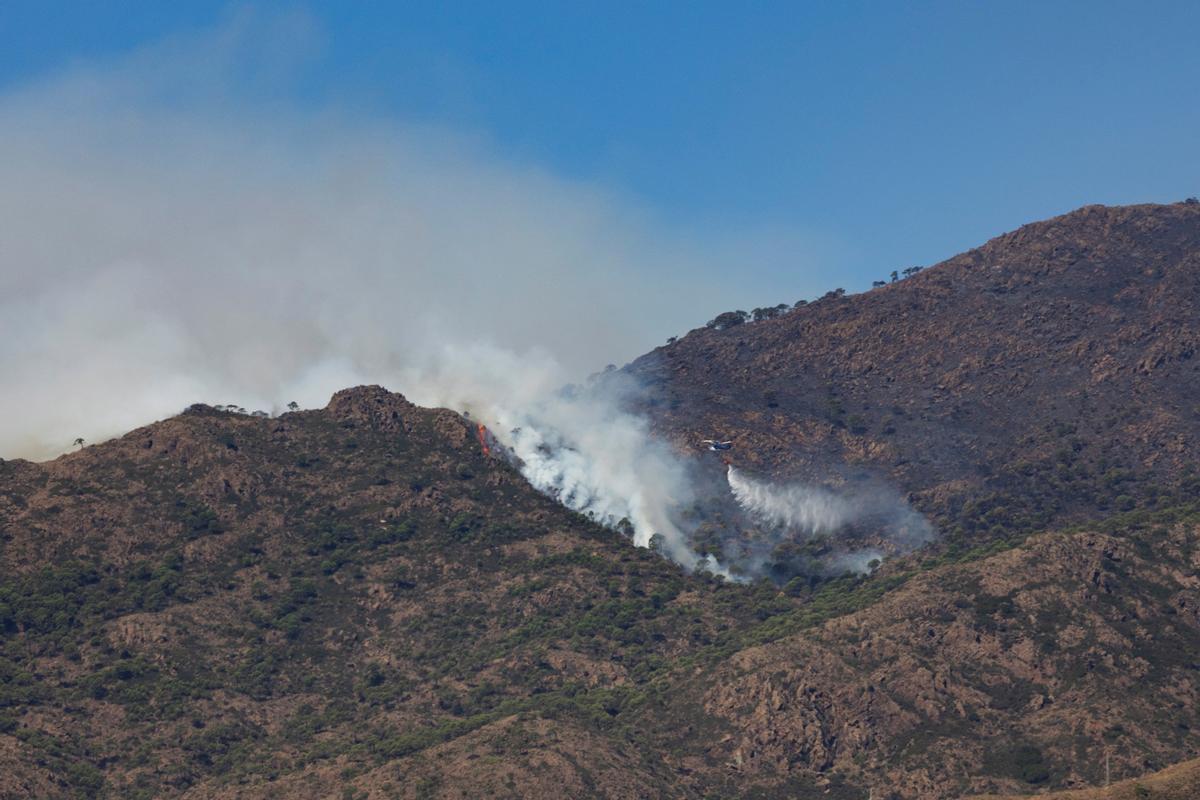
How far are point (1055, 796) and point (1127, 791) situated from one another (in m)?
6.59

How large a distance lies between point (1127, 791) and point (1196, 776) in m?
7.12

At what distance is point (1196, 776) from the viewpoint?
7613 inches

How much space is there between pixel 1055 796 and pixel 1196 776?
1156cm

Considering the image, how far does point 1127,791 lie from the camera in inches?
7490

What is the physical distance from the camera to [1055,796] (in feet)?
638
